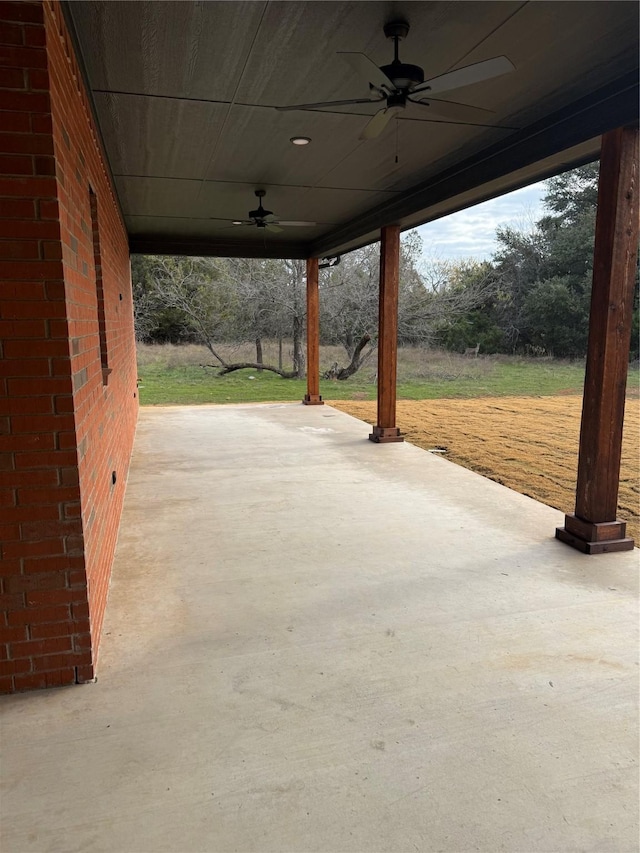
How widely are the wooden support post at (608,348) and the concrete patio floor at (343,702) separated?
220 mm

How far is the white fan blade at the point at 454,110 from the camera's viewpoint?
9.93ft

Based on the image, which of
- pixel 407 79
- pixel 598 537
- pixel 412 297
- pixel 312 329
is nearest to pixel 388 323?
A: pixel 312 329

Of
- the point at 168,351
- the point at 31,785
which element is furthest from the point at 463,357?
the point at 31,785

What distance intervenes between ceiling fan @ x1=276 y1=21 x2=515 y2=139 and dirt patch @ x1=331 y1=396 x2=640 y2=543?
9.86 feet

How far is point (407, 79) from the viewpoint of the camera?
2.85 metres

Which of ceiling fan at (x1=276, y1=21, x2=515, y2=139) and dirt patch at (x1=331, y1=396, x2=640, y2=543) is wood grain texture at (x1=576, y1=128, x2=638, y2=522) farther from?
ceiling fan at (x1=276, y1=21, x2=515, y2=139)

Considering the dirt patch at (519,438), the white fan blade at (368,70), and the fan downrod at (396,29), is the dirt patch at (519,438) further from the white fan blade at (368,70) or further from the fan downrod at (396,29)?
the fan downrod at (396,29)

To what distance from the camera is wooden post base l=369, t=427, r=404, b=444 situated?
6.98 metres

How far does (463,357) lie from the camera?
18.7 m

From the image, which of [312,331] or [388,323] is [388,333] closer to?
[388,323]

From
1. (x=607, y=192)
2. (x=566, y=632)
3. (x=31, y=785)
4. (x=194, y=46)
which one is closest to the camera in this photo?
(x=31, y=785)

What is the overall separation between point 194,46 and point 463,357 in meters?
16.6

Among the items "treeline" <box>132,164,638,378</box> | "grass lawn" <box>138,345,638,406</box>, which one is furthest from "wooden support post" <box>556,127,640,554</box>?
"treeline" <box>132,164,638,378</box>

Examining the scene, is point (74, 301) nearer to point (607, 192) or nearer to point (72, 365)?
point (72, 365)
